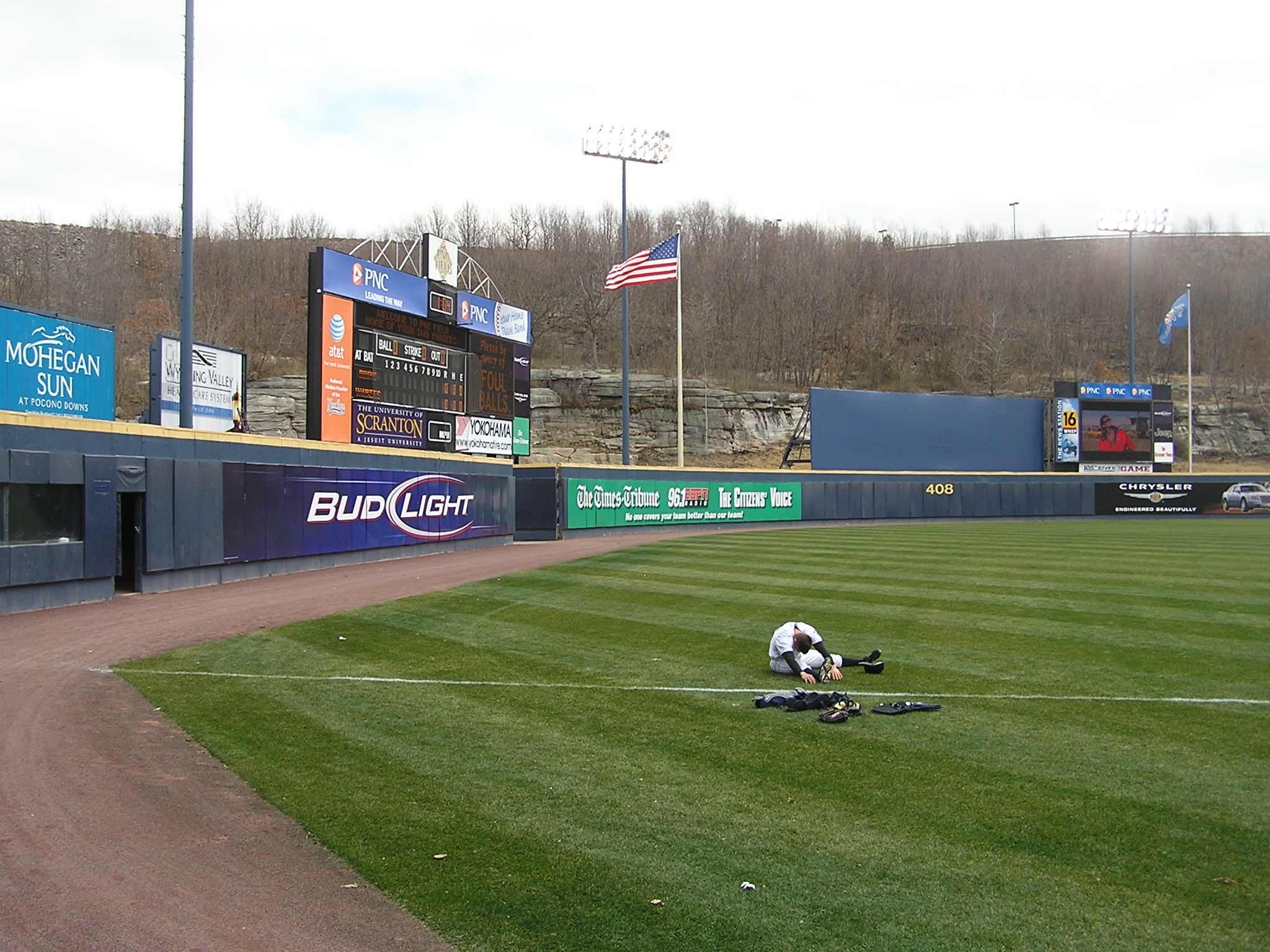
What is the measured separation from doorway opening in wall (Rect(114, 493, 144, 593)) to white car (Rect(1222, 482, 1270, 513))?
1914 inches

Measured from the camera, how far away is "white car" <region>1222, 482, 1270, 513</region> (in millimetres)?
47062

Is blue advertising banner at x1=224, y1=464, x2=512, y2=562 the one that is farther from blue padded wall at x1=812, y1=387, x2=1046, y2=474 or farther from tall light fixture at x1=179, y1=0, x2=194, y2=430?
blue padded wall at x1=812, y1=387, x2=1046, y2=474

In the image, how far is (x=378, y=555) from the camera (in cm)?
2289

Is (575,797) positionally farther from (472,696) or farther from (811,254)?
(811,254)

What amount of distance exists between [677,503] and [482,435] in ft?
33.9

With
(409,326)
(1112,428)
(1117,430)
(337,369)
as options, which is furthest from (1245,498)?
(337,369)

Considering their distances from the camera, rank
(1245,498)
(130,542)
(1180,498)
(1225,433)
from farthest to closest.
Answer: (1225,433) < (1180,498) < (1245,498) < (130,542)

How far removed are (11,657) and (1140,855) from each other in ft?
36.9

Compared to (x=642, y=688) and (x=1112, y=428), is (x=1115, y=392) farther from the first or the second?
(x=642, y=688)

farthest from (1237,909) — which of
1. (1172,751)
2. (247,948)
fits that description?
(247,948)

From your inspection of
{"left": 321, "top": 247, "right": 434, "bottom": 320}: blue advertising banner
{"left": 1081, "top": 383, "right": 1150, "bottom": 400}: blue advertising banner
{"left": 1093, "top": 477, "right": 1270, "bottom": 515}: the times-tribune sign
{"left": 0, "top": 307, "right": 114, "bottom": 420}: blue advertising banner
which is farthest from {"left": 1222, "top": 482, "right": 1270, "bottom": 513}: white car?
{"left": 0, "top": 307, "right": 114, "bottom": 420}: blue advertising banner

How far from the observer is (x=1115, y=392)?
52562 millimetres

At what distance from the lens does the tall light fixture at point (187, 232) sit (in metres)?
17.1

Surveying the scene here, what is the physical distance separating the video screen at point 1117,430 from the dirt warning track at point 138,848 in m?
51.2
